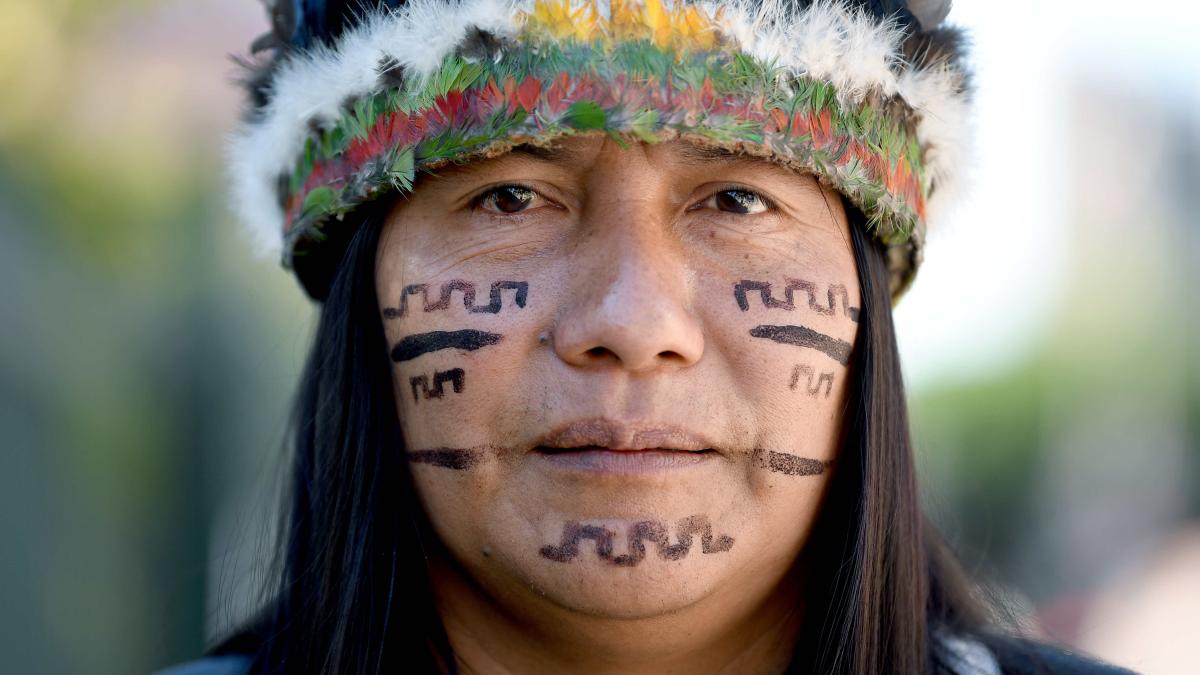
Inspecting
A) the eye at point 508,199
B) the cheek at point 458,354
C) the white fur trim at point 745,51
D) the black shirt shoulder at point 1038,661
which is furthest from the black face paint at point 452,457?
the black shirt shoulder at point 1038,661

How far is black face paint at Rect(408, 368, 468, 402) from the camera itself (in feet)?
6.37

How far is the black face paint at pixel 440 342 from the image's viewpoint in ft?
6.31

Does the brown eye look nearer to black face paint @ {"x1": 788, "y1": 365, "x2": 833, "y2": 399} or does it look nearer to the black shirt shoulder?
black face paint @ {"x1": 788, "y1": 365, "x2": 833, "y2": 399}

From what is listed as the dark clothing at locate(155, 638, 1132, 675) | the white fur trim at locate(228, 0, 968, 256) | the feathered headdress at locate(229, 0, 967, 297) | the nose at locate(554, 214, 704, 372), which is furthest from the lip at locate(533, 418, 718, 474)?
the dark clothing at locate(155, 638, 1132, 675)

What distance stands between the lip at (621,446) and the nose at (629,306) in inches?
4.1

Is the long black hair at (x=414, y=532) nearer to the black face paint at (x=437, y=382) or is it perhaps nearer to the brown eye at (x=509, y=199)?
the black face paint at (x=437, y=382)

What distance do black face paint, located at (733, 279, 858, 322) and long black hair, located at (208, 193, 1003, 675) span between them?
0.07 m

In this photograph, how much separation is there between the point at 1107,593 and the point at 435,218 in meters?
6.54

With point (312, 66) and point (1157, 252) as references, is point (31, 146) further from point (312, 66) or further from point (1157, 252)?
point (1157, 252)

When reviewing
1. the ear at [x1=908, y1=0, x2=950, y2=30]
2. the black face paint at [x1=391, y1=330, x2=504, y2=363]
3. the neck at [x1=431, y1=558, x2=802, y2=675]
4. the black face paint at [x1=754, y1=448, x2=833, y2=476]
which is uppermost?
the ear at [x1=908, y1=0, x2=950, y2=30]

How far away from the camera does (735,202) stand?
1.99m

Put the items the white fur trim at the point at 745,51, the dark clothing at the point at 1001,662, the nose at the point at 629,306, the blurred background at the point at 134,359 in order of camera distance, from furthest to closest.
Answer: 1. the blurred background at the point at 134,359
2. the dark clothing at the point at 1001,662
3. the white fur trim at the point at 745,51
4. the nose at the point at 629,306

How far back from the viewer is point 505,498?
1902 mm

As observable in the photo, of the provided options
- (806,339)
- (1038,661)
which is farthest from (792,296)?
(1038,661)
